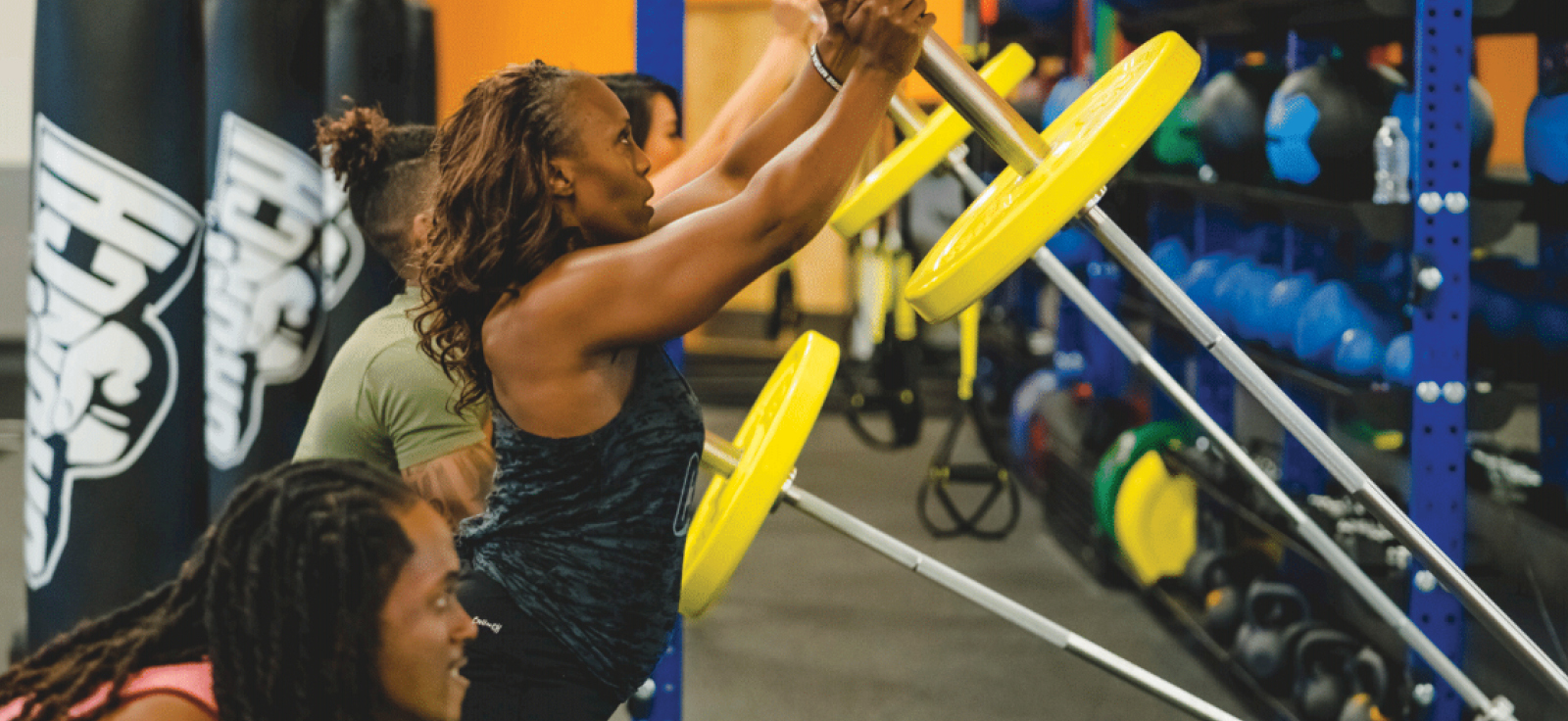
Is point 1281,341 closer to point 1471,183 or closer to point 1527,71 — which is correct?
point 1471,183

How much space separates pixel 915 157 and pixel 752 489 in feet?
1.88

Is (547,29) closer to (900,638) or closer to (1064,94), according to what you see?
(1064,94)

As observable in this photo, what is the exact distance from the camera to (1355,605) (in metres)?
3.15

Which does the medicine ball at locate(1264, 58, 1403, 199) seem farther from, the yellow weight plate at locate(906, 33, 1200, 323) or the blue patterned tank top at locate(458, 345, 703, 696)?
the blue patterned tank top at locate(458, 345, 703, 696)

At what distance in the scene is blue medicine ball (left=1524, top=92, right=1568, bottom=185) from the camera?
7.97ft

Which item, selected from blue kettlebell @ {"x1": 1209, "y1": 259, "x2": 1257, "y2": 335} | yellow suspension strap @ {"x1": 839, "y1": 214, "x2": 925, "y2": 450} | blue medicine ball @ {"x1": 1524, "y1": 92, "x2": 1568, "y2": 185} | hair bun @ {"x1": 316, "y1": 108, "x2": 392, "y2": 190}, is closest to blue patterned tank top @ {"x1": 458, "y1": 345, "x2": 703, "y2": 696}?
hair bun @ {"x1": 316, "y1": 108, "x2": 392, "y2": 190}

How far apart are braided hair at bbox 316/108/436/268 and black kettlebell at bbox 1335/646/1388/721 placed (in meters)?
1.97

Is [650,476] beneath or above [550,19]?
above

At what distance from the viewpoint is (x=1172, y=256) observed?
13.6 feet

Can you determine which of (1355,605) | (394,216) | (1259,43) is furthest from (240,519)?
(1259,43)

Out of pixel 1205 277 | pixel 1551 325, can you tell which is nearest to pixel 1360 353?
pixel 1551 325

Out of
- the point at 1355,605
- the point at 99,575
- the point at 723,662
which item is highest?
the point at 99,575

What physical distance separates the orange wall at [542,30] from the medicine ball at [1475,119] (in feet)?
18.8

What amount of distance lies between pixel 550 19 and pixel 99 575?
Answer: 6148mm
